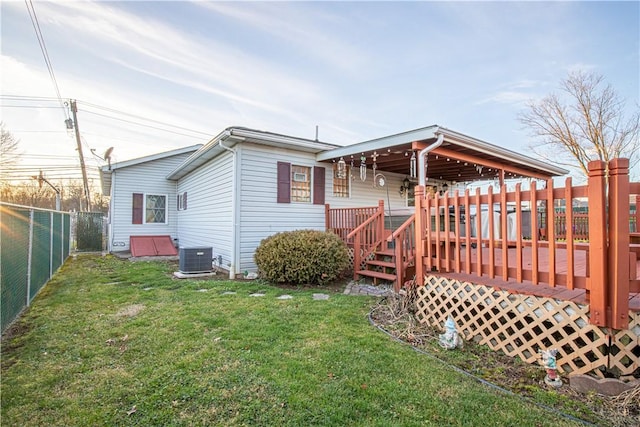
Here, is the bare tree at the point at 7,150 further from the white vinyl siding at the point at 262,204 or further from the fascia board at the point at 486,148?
the fascia board at the point at 486,148

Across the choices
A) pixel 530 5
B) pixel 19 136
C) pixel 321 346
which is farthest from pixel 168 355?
pixel 19 136

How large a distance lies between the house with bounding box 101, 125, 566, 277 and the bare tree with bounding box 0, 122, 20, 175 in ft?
31.8

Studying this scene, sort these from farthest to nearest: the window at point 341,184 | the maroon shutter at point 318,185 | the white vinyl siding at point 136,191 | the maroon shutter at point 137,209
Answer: the maroon shutter at point 137,209, the white vinyl siding at point 136,191, the window at point 341,184, the maroon shutter at point 318,185

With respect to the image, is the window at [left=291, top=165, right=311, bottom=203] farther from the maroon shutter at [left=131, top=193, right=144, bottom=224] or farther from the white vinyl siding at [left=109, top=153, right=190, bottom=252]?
the maroon shutter at [left=131, top=193, right=144, bottom=224]

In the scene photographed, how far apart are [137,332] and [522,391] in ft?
12.1

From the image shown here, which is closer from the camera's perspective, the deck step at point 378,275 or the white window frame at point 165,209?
the deck step at point 378,275

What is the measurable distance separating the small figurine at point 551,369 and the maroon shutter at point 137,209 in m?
13.4

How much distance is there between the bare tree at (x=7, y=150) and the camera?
15.8 meters

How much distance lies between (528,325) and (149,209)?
43.7 ft

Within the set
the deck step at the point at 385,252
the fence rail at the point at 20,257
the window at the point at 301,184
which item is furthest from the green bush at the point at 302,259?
the fence rail at the point at 20,257

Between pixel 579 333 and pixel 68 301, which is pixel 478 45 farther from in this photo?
pixel 68 301

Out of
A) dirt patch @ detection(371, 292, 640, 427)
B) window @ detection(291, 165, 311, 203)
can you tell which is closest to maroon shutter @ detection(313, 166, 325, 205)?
window @ detection(291, 165, 311, 203)

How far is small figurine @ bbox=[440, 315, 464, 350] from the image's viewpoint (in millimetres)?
2932

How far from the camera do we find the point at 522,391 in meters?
2.22
